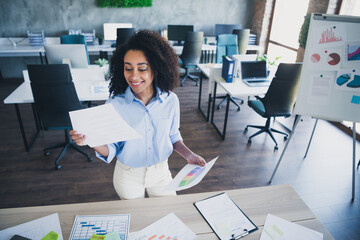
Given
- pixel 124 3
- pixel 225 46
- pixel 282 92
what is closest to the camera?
pixel 282 92

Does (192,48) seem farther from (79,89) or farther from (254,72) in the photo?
(79,89)

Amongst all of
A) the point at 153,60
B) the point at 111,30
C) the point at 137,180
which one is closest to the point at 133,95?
the point at 153,60

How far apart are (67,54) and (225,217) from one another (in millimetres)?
3067

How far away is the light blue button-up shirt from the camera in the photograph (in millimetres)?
1412

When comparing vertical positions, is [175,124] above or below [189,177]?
above

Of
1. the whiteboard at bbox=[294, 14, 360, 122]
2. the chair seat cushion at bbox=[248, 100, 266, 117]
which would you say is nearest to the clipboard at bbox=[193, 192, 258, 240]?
the whiteboard at bbox=[294, 14, 360, 122]

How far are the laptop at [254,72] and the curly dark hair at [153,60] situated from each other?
235 cm

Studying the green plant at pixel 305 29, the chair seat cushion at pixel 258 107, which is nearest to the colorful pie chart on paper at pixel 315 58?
the chair seat cushion at pixel 258 107

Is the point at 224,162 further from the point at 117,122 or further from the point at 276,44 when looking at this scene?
the point at 276,44

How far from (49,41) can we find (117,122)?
5562 millimetres

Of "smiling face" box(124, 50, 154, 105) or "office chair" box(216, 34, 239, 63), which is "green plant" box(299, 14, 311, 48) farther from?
"smiling face" box(124, 50, 154, 105)

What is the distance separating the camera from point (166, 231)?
1.19m

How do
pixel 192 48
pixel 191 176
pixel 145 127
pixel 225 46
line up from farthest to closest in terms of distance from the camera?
pixel 192 48 → pixel 225 46 → pixel 145 127 → pixel 191 176

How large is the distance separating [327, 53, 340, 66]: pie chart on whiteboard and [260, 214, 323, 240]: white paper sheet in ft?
4.86
